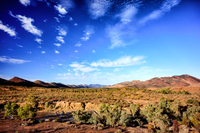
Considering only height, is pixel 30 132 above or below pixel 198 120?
below

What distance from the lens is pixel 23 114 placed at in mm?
17234

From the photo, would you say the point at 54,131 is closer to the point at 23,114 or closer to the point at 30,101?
the point at 23,114

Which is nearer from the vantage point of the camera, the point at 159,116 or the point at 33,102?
the point at 159,116

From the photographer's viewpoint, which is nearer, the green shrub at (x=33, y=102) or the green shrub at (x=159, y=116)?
the green shrub at (x=159, y=116)

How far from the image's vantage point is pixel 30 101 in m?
25.5

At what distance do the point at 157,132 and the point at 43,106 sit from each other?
2814 cm

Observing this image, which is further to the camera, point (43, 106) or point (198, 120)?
point (43, 106)

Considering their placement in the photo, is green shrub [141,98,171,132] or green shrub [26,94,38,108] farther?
green shrub [26,94,38,108]

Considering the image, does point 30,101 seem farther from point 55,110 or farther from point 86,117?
point 86,117

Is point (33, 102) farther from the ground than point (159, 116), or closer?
farther from the ground

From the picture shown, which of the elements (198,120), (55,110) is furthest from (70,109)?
(198,120)

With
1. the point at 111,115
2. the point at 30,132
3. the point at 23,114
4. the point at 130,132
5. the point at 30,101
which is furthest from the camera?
the point at 30,101

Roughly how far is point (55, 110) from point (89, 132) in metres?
18.0

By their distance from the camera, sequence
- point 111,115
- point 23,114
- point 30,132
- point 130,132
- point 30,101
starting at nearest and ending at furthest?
point 30,132 → point 130,132 → point 111,115 → point 23,114 → point 30,101
